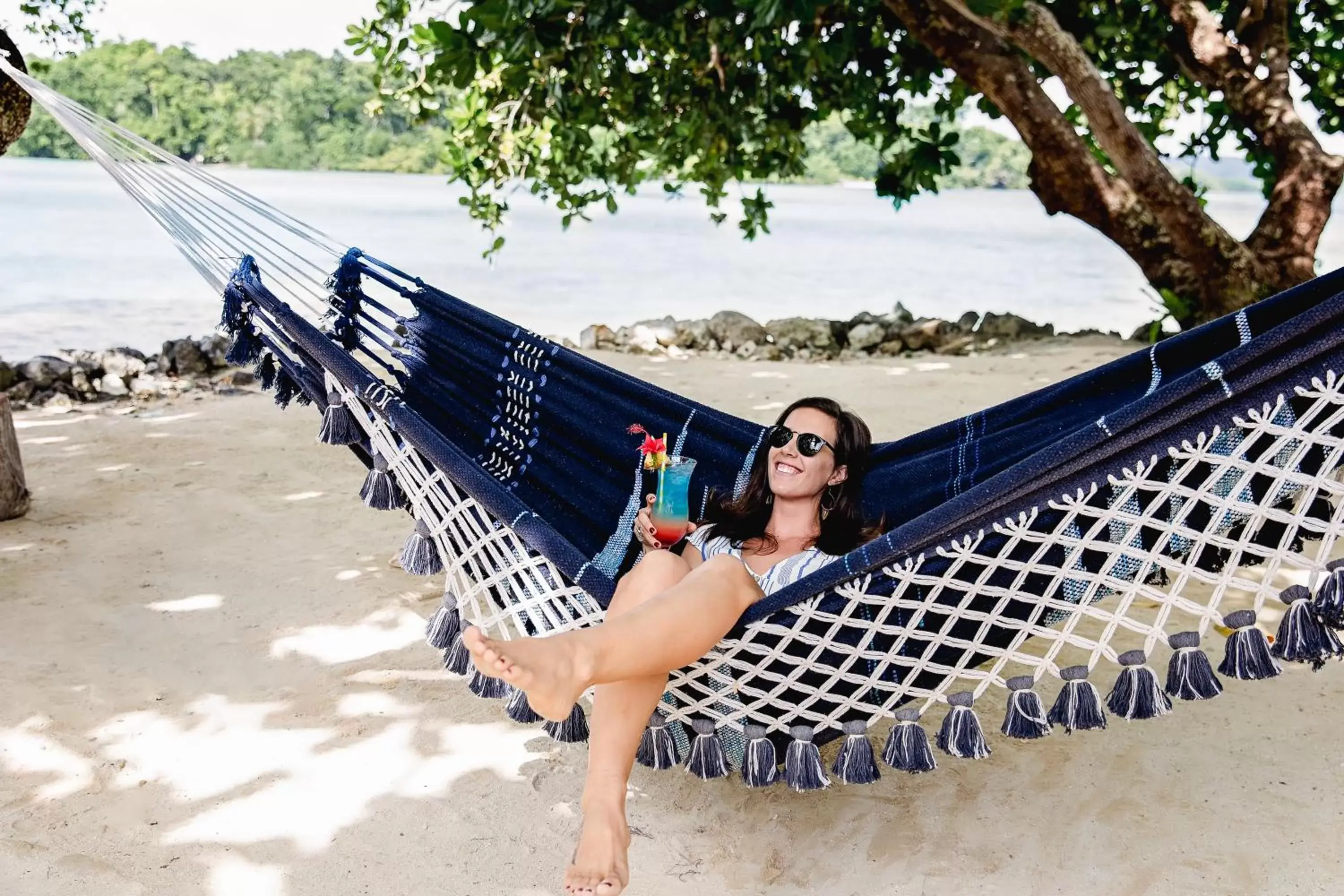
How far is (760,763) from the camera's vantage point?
1.61 m

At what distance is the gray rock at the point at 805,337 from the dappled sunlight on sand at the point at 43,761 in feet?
15.0

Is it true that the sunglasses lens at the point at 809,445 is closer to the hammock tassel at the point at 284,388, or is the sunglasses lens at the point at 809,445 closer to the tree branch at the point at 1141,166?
the hammock tassel at the point at 284,388

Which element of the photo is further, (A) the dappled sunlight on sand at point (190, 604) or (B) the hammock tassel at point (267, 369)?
(A) the dappled sunlight on sand at point (190, 604)

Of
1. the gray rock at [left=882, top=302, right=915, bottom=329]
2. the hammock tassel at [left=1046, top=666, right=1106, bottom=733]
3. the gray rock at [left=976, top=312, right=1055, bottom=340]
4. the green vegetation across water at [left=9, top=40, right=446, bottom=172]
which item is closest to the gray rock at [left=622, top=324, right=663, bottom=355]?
the gray rock at [left=882, top=302, right=915, bottom=329]

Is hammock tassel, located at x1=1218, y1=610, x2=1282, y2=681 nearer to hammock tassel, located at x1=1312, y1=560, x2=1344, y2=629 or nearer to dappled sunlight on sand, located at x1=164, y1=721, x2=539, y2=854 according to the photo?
hammock tassel, located at x1=1312, y1=560, x2=1344, y2=629

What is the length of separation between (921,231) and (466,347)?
78.0ft

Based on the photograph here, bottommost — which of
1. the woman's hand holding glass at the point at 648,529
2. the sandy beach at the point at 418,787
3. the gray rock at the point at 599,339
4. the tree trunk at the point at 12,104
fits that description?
the sandy beach at the point at 418,787

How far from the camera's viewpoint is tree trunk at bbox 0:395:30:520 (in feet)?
9.84

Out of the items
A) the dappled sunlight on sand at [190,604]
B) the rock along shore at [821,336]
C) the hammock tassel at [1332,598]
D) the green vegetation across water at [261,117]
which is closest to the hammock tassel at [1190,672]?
the hammock tassel at [1332,598]

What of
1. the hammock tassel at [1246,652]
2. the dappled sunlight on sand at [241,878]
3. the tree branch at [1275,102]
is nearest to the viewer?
the hammock tassel at [1246,652]

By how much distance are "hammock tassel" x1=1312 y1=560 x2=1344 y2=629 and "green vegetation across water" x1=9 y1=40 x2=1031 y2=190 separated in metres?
24.6

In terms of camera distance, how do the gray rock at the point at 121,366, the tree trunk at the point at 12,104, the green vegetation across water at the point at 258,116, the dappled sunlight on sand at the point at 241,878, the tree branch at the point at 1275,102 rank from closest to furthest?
the dappled sunlight on sand at the point at 241,878 → the tree trunk at the point at 12,104 → the tree branch at the point at 1275,102 → the gray rock at the point at 121,366 → the green vegetation across water at the point at 258,116

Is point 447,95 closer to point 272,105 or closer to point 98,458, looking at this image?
point 98,458

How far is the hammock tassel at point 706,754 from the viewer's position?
5.38 ft
